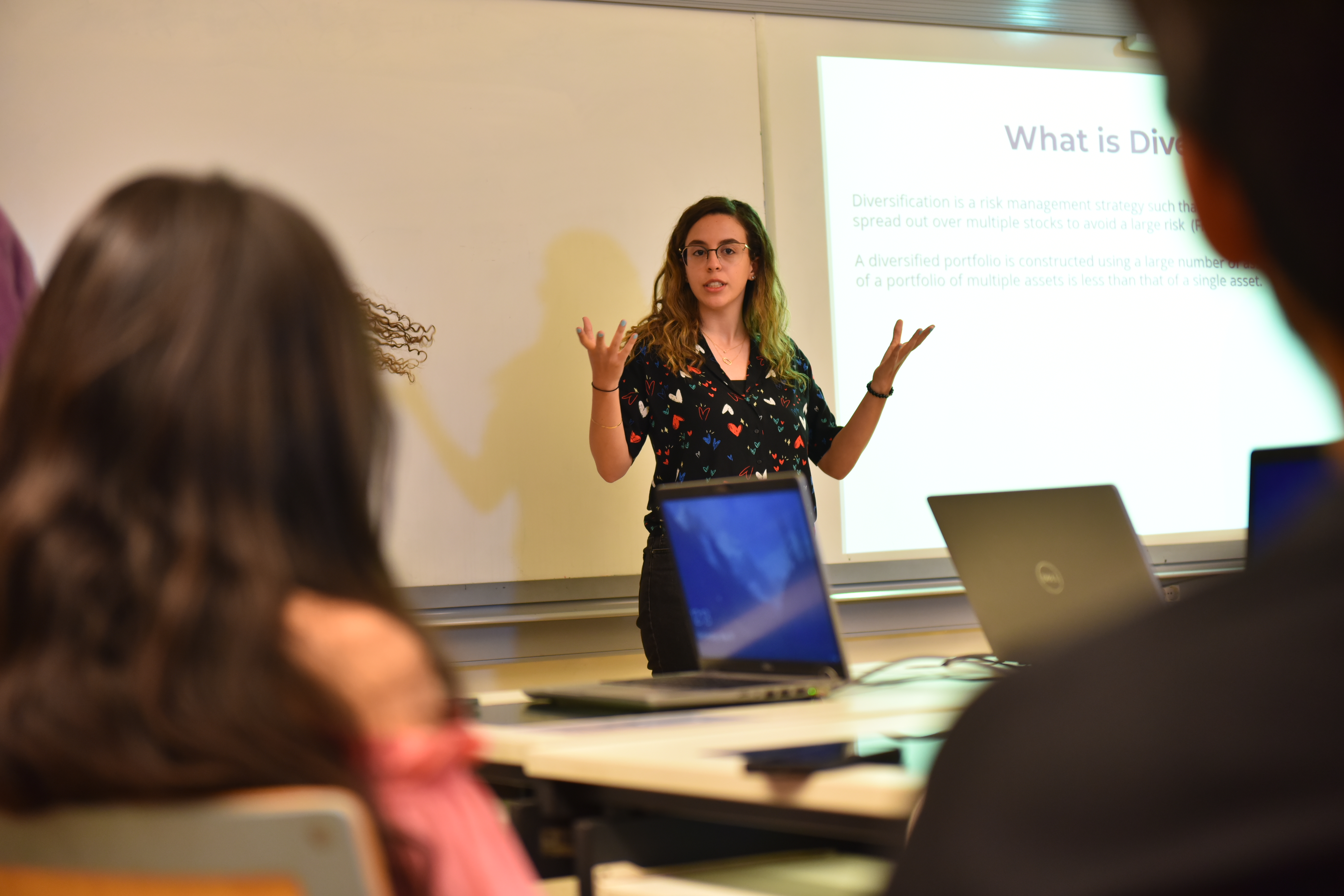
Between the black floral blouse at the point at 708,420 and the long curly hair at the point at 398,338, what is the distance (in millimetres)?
643

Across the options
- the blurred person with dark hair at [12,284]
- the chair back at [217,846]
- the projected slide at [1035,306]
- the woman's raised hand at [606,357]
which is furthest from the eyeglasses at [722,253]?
the chair back at [217,846]

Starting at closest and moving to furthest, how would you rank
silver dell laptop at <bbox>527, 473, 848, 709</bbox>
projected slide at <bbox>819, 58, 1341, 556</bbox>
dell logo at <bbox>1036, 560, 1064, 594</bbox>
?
1. silver dell laptop at <bbox>527, 473, 848, 709</bbox>
2. dell logo at <bbox>1036, 560, 1064, 594</bbox>
3. projected slide at <bbox>819, 58, 1341, 556</bbox>

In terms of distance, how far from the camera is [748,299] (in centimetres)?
306

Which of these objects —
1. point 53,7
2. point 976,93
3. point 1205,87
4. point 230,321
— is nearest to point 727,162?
point 976,93

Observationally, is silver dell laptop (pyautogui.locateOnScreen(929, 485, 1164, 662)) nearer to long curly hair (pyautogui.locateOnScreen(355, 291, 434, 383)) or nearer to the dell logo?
the dell logo

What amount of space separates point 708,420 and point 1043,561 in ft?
3.85

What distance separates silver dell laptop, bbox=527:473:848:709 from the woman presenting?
0.87 meters

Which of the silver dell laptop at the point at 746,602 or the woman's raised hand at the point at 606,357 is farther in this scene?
the woman's raised hand at the point at 606,357

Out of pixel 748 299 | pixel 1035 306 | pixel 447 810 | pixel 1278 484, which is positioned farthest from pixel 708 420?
pixel 447 810

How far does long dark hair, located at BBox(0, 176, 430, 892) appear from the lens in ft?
2.18

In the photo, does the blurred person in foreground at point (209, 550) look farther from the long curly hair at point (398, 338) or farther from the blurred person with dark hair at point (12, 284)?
the long curly hair at point (398, 338)

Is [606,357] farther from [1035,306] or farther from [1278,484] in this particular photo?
[1035,306]

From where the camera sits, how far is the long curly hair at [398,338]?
3.16 meters

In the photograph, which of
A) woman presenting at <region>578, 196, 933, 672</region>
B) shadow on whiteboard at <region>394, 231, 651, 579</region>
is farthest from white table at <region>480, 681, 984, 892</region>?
shadow on whiteboard at <region>394, 231, 651, 579</region>
